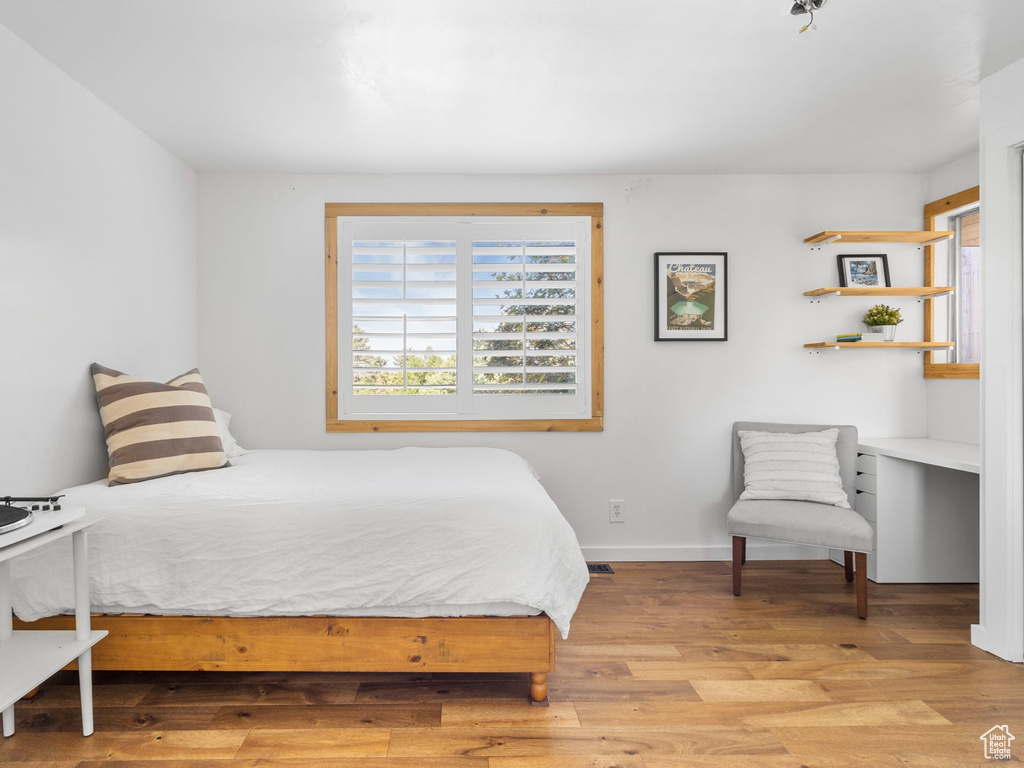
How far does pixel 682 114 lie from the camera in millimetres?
2857

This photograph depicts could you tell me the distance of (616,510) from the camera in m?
3.73

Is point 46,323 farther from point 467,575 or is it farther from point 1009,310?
point 1009,310

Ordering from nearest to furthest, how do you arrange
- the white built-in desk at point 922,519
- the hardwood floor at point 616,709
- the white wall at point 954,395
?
the hardwood floor at point 616,709 → the white built-in desk at point 922,519 → the white wall at point 954,395

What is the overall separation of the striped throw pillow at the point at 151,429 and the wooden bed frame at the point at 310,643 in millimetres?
623

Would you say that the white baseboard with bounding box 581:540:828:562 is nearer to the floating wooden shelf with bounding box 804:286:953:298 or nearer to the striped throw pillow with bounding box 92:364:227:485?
the floating wooden shelf with bounding box 804:286:953:298

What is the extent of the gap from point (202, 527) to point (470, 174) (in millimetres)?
2534

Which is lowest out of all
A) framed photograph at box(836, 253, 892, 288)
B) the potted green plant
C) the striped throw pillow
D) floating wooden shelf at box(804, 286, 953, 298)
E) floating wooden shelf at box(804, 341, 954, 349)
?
the striped throw pillow

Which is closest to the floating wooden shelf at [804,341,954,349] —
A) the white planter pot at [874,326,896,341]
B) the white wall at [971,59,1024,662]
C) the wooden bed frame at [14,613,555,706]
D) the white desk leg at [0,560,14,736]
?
the white planter pot at [874,326,896,341]

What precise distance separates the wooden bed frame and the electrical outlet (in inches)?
67.4

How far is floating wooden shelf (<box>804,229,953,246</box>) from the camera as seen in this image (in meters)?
3.50

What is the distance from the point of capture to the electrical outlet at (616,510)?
147 inches

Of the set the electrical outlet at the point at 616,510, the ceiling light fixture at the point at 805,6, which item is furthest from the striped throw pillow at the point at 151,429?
Answer: the ceiling light fixture at the point at 805,6

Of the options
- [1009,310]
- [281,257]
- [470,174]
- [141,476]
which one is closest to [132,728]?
[141,476]

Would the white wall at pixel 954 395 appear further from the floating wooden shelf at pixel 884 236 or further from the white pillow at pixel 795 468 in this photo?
the white pillow at pixel 795 468
